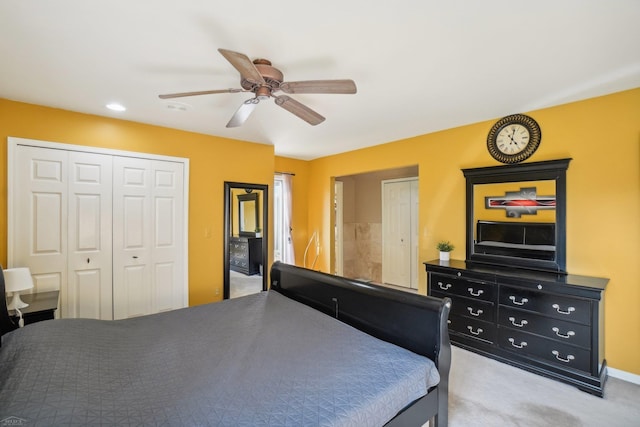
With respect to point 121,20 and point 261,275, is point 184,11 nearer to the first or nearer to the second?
point 121,20

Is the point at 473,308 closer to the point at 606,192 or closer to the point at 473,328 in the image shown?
the point at 473,328

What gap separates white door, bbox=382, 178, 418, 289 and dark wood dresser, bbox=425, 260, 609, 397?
6.99 ft

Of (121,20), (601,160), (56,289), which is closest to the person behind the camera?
(121,20)

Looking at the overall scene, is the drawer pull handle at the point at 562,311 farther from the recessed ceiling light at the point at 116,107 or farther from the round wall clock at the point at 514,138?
the recessed ceiling light at the point at 116,107

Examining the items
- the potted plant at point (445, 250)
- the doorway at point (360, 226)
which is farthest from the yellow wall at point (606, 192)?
the doorway at point (360, 226)

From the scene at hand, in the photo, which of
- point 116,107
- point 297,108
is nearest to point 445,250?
point 297,108

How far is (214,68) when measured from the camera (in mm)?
2164

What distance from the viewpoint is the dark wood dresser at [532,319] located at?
237 cm

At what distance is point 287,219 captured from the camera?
5223 mm

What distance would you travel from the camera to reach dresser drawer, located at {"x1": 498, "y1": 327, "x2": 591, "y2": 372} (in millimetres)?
2395

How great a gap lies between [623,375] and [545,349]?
0.68 m

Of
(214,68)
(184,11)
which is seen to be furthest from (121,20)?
(214,68)

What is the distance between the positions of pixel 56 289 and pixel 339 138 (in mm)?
3685

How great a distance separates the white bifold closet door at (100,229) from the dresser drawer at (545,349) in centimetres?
365
